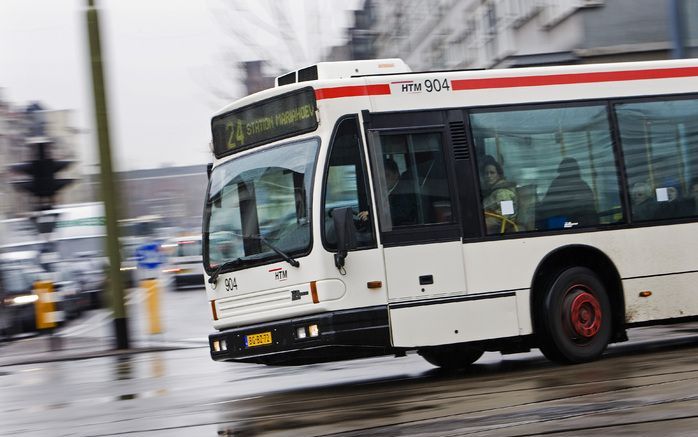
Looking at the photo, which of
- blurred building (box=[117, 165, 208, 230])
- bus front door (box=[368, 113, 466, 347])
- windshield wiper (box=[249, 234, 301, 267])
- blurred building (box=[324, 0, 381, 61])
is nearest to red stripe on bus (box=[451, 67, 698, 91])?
bus front door (box=[368, 113, 466, 347])

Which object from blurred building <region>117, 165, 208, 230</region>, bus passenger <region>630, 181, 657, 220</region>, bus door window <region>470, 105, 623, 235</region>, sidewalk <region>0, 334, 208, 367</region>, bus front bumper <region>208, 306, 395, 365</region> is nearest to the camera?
bus front bumper <region>208, 306, 395, 365</region>

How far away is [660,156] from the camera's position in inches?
465

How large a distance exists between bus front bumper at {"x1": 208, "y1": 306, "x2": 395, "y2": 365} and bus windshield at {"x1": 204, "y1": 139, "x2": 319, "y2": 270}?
2.11ft

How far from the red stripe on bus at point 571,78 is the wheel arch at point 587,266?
1604 mm

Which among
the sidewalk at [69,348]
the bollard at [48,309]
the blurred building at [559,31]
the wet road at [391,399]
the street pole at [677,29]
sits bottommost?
the wet road at [391,399]

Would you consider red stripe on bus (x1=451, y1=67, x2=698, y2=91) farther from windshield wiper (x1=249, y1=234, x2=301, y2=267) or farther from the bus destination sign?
windshield wiper (x1=249, y1=234, x2=301, y2=267)

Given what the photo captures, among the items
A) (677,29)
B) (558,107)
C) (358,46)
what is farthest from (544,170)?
(358,46)

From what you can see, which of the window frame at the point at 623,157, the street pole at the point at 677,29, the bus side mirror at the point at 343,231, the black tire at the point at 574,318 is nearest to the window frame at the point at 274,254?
the bus side mirror at the point at 343,231

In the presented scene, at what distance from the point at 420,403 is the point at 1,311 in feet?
62.5

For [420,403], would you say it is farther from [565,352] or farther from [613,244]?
[613,244]

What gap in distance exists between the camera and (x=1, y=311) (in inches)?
1035

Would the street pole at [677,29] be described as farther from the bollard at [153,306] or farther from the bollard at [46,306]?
the bollard at [46,306]

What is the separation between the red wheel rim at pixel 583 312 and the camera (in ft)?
36.5

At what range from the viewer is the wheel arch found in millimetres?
11078
